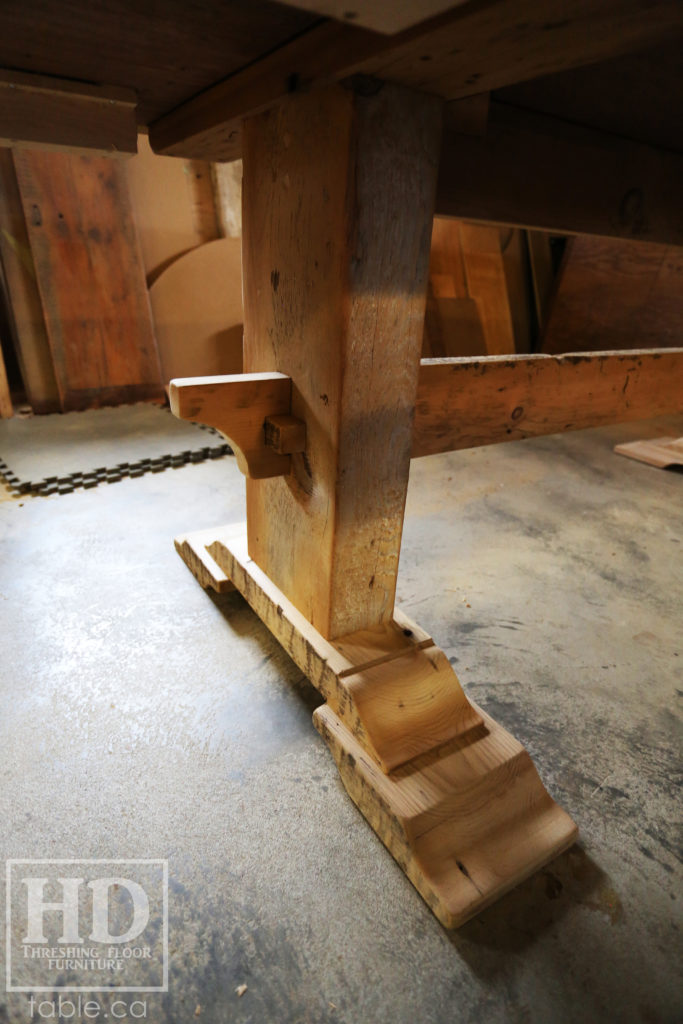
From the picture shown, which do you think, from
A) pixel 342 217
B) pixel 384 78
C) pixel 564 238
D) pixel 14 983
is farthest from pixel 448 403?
pixel 564 238

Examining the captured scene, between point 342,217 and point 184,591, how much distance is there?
5.59ft

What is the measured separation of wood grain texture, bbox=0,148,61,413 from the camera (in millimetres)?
4211

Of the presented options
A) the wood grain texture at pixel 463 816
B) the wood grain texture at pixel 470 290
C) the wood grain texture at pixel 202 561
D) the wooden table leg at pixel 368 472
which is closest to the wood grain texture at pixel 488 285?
the wood grain texture at pixel 470 290

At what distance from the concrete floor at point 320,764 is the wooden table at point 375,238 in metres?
0.14

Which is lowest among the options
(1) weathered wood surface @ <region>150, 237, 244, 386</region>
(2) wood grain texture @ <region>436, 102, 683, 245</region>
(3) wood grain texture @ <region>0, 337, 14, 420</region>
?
(3) wood grain texture @ <region>0, 337, 14, 420</region>

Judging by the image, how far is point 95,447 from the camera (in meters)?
3.86

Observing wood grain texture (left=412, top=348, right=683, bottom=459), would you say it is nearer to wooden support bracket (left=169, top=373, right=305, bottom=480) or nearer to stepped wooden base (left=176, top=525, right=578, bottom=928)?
wooden support bracket (left=169, top=373, right=305, bottom=480)

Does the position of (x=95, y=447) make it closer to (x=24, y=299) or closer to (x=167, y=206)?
(x=24, y=299)

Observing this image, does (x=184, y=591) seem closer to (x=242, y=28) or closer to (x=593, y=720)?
(x=593, y=720)

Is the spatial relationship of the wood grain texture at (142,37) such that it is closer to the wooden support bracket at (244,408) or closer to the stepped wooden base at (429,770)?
the wooden support bracket at (244,408)

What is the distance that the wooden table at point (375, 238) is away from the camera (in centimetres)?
115

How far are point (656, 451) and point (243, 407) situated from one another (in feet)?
12.5

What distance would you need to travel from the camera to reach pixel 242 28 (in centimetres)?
120

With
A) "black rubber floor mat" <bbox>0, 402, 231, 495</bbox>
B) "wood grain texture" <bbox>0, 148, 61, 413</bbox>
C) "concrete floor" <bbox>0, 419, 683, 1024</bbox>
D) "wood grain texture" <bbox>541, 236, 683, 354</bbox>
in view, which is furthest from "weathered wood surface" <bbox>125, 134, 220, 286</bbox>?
"wood grain texture" <bbox>541, 236, 683, 354</bbox>
